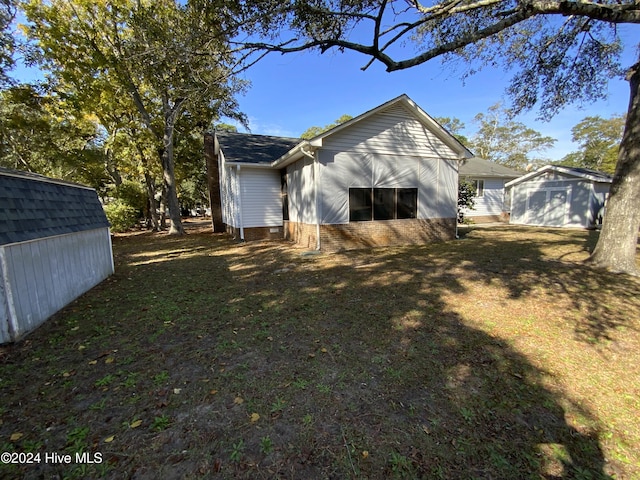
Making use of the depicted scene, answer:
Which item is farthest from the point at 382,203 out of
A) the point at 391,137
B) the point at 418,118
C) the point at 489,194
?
the point at 489,194

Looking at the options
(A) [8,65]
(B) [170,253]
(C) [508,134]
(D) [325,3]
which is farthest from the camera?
(C) [508,134]

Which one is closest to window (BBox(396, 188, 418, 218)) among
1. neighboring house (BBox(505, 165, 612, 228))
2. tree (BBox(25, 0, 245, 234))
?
tree (BBox(25, 0, 245, 234))

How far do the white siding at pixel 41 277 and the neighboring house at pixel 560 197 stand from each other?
2134 cm

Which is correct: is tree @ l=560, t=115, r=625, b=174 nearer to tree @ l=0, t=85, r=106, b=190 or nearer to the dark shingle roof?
the dark shingle roof

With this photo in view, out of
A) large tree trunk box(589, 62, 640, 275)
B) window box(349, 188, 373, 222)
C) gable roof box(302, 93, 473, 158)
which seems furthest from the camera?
window box(349, 188, 373, 222)

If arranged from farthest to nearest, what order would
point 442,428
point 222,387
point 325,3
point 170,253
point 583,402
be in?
point 170,253
point 325,3
point 222,387
point 583,402
point 442,428

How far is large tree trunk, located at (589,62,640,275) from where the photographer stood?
6.08 metres

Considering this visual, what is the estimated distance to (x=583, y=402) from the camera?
8.28 feet

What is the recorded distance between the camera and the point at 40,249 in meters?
4.06

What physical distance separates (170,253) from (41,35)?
1231 cm

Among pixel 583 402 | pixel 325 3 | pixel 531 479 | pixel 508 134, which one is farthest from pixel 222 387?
pixel 508 134

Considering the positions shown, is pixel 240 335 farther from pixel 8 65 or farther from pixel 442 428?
pixel 8 65

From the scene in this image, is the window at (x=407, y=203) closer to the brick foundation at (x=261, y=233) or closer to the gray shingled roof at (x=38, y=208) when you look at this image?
the brick foundation at (x=261, y=233)

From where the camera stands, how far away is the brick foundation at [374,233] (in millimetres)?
9523
